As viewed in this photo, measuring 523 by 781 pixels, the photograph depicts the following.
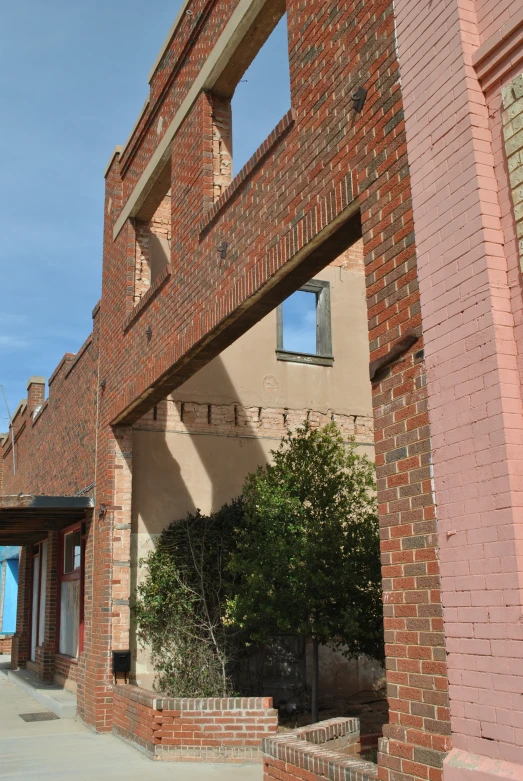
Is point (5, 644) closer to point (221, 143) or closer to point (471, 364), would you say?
point (221, 143)

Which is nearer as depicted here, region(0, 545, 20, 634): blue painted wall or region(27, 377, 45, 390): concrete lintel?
region(27, 377, 45, 390): concrete lintel

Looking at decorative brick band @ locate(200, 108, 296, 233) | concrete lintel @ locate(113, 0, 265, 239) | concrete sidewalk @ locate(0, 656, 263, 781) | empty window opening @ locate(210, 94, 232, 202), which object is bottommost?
concrete sidewalk @ locate(0, 656, 263, 781)

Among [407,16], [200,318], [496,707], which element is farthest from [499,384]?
[200,318]

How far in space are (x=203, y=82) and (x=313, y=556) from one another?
5.73 m

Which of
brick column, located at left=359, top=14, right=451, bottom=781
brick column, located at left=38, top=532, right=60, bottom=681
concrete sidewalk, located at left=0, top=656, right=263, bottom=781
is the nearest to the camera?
brick column, located at left=359, top=14, right=451, bottom=781

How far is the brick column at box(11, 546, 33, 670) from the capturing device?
18.1 m

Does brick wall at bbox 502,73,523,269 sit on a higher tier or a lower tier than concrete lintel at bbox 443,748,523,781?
higher

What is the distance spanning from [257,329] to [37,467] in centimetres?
750

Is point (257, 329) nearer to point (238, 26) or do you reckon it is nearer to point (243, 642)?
point (243, 642)

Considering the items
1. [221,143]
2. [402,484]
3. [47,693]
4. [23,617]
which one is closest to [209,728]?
[402,484]

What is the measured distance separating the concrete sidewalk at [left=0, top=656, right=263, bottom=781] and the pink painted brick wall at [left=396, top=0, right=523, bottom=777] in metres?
4.98

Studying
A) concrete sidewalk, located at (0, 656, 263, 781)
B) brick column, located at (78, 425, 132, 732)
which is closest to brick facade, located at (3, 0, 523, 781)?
concrete sidewalk, located at (0, 656, 263, 781)

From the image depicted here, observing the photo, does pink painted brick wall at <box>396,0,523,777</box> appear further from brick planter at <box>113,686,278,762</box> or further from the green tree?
the green tree

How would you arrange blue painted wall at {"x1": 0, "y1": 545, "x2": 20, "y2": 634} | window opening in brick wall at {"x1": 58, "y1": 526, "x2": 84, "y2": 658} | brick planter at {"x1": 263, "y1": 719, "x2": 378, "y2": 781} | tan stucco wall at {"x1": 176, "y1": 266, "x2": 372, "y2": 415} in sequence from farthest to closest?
blue painted wall at {"x1": 0, "y1": 545, "x2": 20, "y2": 634} < window opening in brick wall at {"x1": 58, "y1": 526, "x2": 84, "y2": 658} < tan stucco wall at {"x1": 176, "y1": 266, "x2": 372, "y2": 415} < brick planter at {"x1": 263, "y1": 719, "x2": 378, "y2": 781}
